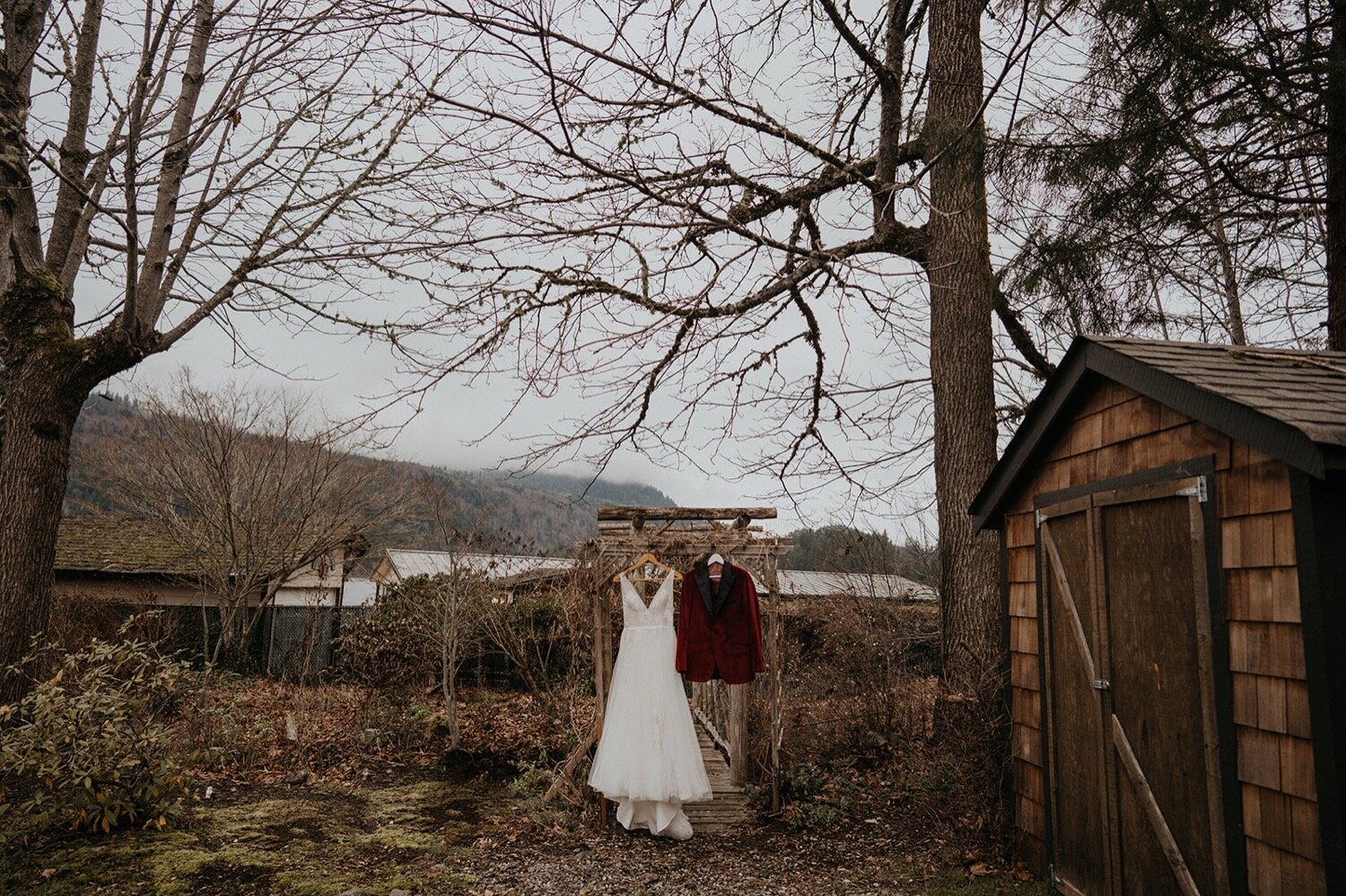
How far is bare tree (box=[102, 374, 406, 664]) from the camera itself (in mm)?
15961

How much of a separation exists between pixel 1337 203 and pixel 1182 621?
14.3 feet

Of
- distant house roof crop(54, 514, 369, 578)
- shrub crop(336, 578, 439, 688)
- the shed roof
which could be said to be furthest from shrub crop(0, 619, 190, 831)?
distant house roof crop(54, 514, 369, 578)

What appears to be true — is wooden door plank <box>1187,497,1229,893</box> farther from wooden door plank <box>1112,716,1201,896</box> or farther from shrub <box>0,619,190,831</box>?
shrub <box>0,619,190,831</box>

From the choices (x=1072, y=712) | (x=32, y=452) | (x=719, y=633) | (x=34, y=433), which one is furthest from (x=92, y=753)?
(x=1072, y=712)

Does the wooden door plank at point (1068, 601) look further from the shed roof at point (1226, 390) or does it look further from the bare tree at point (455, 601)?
the bare tree at point (455, 601)

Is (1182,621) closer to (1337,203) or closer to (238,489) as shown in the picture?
(1337,203)

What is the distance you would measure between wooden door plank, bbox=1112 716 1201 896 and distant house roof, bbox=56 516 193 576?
18.0 metres

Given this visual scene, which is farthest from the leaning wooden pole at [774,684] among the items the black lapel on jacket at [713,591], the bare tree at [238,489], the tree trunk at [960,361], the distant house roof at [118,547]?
the distant house roof at [118,547]

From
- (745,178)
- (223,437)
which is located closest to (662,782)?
(745,178)

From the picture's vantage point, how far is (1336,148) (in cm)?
587

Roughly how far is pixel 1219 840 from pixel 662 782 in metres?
3.71

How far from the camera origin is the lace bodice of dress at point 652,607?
6695 mm

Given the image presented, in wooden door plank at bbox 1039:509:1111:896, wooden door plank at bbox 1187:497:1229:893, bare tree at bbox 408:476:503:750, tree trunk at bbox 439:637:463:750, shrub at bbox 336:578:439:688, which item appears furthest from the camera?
shrub at bbox 336:578:439:688

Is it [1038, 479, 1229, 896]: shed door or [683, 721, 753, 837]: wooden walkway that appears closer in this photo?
[1038, 479, 1229, 896]: shed door
